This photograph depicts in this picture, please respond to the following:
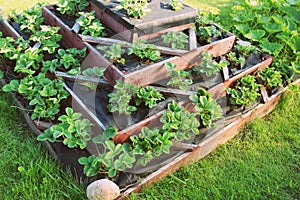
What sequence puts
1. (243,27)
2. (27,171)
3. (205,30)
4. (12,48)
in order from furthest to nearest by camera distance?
(243,27) < (205,30) < (12,48) < (27,171)

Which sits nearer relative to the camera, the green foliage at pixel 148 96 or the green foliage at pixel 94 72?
the green foliage at pixel 148 96

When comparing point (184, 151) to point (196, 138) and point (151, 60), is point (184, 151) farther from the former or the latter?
point (151, 60)

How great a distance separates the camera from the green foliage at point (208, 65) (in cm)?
298

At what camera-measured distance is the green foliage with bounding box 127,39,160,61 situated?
2828mm

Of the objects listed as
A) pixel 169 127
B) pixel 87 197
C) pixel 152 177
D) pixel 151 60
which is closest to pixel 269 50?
pixel 151 60

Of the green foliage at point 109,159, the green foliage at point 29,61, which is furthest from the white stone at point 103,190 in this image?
the green foliage at point 29,61

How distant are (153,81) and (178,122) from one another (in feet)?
1.42

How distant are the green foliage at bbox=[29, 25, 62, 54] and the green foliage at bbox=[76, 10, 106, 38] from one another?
0.83 ft

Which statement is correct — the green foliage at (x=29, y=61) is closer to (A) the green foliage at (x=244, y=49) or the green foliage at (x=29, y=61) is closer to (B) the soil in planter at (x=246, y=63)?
(B) the soil in planter at (x=246, y=63)

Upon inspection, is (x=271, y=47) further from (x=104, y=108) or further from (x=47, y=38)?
(x=47, y=38)

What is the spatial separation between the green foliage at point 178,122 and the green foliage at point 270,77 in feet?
3.14

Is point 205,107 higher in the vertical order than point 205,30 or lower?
lower

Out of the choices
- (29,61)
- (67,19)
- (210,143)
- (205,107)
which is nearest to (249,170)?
(210,143)

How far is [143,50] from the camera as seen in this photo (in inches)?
112
